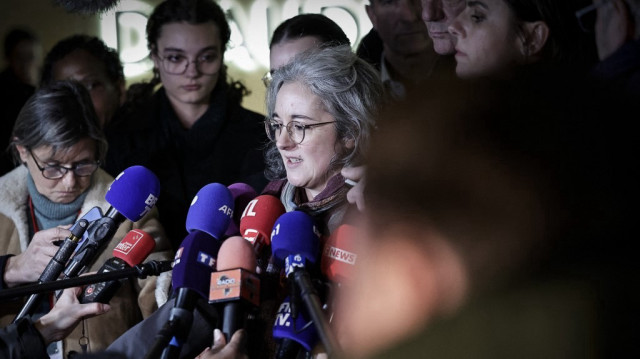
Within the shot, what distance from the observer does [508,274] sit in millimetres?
866

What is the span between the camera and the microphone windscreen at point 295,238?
1.31 meters

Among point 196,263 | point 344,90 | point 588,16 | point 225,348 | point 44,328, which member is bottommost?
point 44,328

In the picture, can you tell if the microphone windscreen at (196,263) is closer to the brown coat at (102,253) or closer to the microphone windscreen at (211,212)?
the microphone windscreen at (211,212)

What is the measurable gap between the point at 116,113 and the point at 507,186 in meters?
1.91

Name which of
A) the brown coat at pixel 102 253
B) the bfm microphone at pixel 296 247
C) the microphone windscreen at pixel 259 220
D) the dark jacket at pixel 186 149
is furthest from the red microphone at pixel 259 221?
the dark jacket at pixel 186 149

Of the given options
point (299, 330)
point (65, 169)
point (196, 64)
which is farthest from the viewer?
point (196, 64)

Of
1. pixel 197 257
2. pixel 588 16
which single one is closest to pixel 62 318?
pixel 197 257

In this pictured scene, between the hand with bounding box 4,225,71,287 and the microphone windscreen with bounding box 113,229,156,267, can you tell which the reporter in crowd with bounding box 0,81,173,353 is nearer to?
the hand with bounding box 4,225,71,287

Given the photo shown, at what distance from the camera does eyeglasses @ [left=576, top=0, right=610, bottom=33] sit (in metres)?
1.44

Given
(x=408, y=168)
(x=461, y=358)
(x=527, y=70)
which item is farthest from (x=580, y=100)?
(x=461, y=358)

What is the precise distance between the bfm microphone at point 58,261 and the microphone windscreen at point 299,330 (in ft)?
1.77

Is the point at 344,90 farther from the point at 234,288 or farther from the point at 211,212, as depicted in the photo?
the point at 234,288

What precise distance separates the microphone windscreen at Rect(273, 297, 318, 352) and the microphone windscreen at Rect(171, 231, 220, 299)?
5.8 inches

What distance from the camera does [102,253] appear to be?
6.89ft
